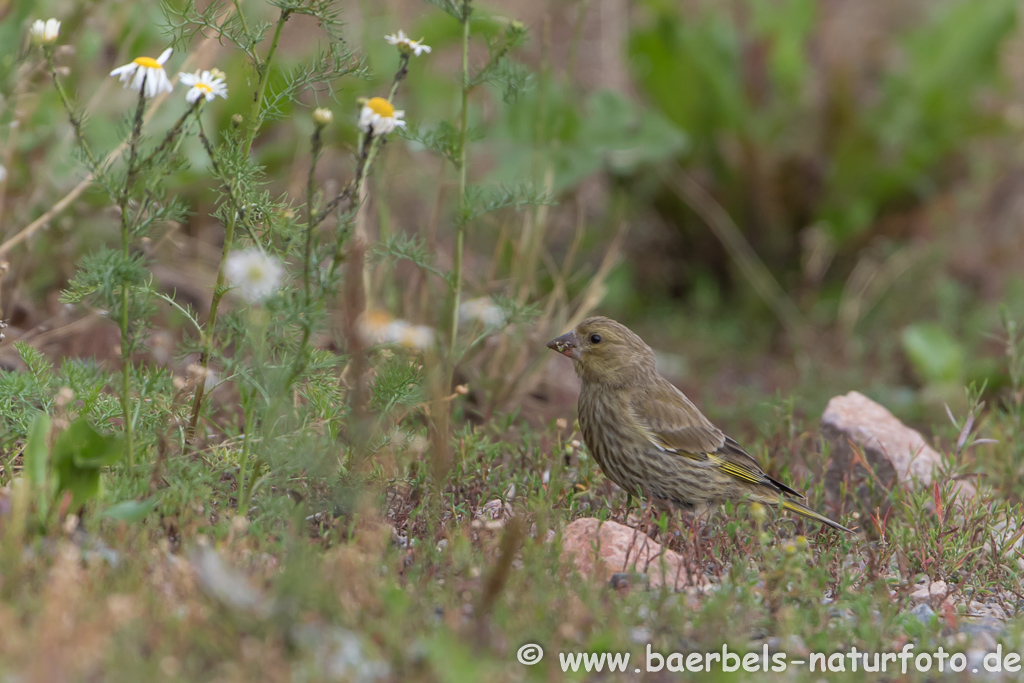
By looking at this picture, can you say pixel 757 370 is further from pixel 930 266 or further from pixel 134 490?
pixel 134 490

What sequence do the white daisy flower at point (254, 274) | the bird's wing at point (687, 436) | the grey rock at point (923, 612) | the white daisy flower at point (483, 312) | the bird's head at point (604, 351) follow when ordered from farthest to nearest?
1. the bird's head at point (604, 351)
2. the white daisy flower at point (483, 312)
3. the bird's wing at point (687, 436)
4. the grey rock at point (923, 612)
5. the white daisy flower at point (254, 274)

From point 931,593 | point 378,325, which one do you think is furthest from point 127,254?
point 931,593

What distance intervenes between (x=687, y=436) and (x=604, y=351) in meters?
0.49

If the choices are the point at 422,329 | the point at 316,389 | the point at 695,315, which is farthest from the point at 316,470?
the point at 695,315

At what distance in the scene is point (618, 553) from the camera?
10.6 feet

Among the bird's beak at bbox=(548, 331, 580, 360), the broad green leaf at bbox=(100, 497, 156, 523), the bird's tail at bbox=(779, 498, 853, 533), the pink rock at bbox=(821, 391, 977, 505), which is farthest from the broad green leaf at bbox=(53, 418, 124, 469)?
the pink rock at bbox=(821, 391, 977, 505)

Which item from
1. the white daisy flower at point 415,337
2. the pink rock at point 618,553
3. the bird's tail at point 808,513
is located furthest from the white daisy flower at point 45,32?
the bird's tail at point 808,513

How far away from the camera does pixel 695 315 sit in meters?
7.36

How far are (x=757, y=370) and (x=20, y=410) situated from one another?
4461mm

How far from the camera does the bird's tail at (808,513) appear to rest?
376 centimetres

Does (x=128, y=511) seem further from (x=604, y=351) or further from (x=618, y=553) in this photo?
(x=604, y=351)

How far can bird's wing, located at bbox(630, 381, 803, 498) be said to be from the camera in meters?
4.26

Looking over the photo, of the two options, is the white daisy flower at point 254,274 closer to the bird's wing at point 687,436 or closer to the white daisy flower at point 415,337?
the white daisy flower at point 415,337

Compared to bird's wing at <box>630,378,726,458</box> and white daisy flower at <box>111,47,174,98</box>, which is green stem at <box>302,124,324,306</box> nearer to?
white daisy flower at <box>111,47,174,98</box>
